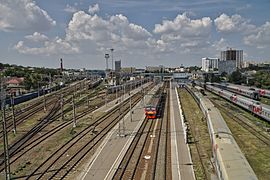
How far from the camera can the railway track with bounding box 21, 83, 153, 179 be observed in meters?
26.1

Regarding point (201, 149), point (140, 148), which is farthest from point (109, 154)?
point (201, 149)

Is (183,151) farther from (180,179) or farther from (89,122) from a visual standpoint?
(89,122)

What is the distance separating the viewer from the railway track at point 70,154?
26109mm

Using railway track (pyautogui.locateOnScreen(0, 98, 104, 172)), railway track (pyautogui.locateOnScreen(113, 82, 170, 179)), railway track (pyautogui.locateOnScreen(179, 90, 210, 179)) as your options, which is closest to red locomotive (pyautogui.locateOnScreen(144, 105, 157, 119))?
railway track (pyautogui.locateOnScreen(113, 82, 170, 179))

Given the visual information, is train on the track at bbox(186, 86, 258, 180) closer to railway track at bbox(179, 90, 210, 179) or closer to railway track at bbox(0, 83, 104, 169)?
railway track at bbox(179, 90, 210, 179)

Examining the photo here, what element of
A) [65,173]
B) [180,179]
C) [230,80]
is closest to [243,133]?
[180,179]

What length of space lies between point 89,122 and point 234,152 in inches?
1301

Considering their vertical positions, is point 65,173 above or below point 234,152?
below

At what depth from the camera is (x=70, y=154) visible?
31719 mm

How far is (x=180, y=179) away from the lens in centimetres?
2383

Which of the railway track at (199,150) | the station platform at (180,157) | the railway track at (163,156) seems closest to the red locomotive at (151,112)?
the railway track at (163,156)

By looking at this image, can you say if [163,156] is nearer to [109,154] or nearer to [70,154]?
[109,154]

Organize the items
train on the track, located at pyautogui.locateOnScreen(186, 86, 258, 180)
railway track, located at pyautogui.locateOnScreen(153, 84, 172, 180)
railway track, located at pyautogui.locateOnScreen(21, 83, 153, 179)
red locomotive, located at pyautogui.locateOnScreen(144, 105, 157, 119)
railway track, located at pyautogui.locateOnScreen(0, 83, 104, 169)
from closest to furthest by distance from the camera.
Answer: train on the track, located at pyautogui.locateOnScreen(186, 86, 258, 180)
railway track, located at pyautogui.locateOnScreen(153, 84, 172, 180)
railway track, located at pyautogui.locateOnScreen(21, 83, 153, 179)
railway track, located at pyautogui.locateOnScreen(0, 83, 104, 169)
red locomotive, located at pyautogui.locateOnScreen(144, 105, 157, 119)

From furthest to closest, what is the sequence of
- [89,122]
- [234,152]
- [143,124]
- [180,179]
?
[89,122] → [143,124] → [180,179] → [234,152]
